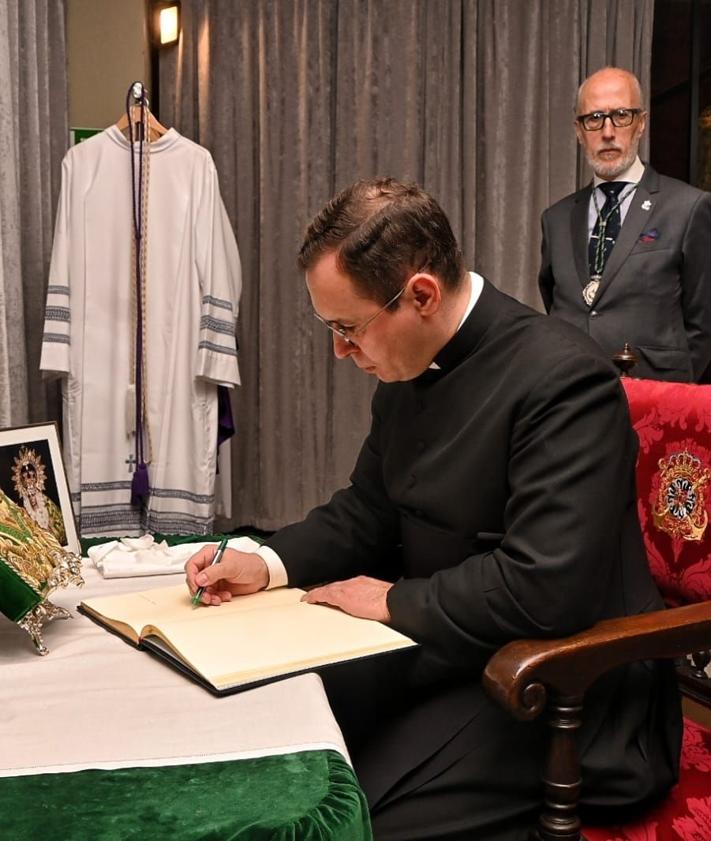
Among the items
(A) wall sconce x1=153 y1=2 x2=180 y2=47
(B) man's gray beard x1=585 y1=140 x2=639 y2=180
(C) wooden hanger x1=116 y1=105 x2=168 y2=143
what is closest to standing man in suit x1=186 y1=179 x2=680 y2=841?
(B) man's gray beard x1=585 y1=140 x2=639 y2=180

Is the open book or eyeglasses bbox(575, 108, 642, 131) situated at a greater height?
eyeglasses bbox(575, 108, 642, 131)

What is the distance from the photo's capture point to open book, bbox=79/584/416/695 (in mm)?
1146

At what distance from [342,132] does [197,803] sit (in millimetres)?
4357

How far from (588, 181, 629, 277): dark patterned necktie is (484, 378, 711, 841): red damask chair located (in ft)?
5.59

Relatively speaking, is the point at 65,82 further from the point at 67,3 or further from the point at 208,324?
the point at 208,324

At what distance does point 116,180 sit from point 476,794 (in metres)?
3.05

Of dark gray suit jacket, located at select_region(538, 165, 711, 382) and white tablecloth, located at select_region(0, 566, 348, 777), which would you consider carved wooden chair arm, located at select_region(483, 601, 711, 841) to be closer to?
white tablecloth, located at select_region(0, 566, 348, 777)

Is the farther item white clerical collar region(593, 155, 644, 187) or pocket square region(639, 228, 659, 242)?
white clerical collar region(593, 155, 644, 187)

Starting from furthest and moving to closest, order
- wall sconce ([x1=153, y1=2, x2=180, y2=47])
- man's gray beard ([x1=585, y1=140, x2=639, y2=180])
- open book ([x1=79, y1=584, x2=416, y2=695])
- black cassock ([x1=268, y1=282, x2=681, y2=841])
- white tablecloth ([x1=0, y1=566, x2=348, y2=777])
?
1. wall sconce ([x1=153, y1=2, x2=180, y2=47])
2. man's gray beard ([x1=585, y1=140, x2=639, y2=180])
3. black cassock ([x1=268, y1=282, x2=681, y2=841])
4. open book ([x1=79, y1=584, x2=416, y2=695])
5. white tablecloth ([x1=0, y1=566, x2=348, y2=777])

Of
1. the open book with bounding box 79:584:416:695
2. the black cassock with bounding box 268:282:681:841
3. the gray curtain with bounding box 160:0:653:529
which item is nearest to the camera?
the open book with bounding box 79:584:416:695

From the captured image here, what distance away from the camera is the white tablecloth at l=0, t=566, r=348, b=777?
3.20ft

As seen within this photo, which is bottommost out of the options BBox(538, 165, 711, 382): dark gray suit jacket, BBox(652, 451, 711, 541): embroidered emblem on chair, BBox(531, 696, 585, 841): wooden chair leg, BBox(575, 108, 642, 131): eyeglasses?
BBox(531, 696, 585, 841): wooden chair leg

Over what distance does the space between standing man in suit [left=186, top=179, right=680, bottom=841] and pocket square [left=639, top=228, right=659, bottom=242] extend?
76.0 inches

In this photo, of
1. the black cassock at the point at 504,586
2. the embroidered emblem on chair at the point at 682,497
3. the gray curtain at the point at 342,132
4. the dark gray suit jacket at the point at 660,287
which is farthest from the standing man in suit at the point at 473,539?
the gray curtain at the point at 342,132
